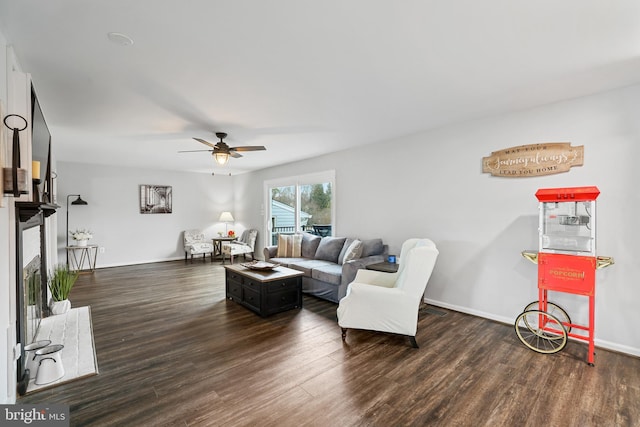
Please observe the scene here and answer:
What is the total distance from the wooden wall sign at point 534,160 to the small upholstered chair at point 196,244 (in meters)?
6.53

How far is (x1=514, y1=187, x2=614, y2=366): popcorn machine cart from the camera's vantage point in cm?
258

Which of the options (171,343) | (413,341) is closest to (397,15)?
(413,341)

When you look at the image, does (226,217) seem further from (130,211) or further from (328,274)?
(328,274)

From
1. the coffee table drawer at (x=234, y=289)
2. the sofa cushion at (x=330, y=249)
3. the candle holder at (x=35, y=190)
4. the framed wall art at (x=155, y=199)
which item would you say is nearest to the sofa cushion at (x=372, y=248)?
the sofa cushion at (x=330, y=249)

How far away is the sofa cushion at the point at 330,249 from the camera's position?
4.98 m

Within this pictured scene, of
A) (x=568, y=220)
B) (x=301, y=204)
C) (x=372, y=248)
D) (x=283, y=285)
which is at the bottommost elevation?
(x=283, y=285)

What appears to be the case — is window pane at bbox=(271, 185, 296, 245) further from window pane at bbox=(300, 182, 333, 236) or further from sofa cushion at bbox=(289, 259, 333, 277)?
sofa cushion at bbox=(289, 259, 333, 277)

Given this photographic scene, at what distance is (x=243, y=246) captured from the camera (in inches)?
298

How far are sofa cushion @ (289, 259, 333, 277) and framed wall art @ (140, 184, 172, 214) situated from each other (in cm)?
458

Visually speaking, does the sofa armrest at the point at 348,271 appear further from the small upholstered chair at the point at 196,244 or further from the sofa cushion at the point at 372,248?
the small upholstered chair at the point at 196,244

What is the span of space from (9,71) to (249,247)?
6.06 m

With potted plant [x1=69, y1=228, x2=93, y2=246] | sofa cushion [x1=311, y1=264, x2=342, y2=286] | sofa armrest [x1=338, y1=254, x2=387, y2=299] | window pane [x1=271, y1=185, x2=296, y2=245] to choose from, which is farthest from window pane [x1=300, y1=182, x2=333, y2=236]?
potted plant [x1=69, y1=228, x2=93, y2=246]

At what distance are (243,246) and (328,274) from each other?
3.95 metres

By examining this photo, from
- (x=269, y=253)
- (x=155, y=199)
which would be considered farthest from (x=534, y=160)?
(x=155, y=199)
